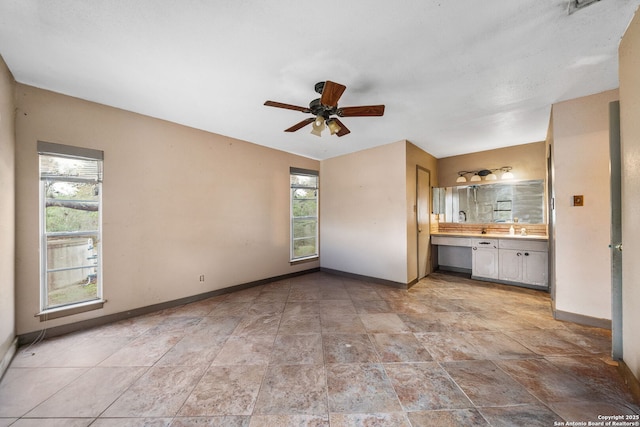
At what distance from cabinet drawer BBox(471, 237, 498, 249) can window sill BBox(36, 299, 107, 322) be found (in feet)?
20.5

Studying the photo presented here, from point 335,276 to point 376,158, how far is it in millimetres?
2748

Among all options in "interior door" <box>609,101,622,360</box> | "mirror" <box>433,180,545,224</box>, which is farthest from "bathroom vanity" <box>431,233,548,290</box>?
"interior door" <box>609,101,622,360</box>

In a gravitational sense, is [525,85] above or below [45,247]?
above

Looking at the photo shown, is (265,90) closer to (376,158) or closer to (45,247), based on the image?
(376,158)

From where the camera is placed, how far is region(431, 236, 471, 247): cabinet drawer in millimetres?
4852

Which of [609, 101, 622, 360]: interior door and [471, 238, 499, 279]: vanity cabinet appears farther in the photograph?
[471, 238, 499, 279]: vanity cabinet

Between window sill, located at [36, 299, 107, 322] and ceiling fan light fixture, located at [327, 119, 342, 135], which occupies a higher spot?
ceiling fan light fixture, located at [327, 119, 342, 135]

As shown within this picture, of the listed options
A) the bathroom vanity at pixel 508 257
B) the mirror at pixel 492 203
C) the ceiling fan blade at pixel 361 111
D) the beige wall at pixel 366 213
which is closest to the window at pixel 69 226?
the ceiling fan blade at pixel 361 111

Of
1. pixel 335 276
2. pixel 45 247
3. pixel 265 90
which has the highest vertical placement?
pixel 265 90

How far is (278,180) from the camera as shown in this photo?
4938 mm

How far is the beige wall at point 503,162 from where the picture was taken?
4570mm

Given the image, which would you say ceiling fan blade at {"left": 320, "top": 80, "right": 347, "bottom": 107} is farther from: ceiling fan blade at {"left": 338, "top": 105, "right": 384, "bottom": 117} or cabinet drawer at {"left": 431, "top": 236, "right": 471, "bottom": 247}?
cabinet drawer at {"left": 431, "top": 236, "right": 471, "bottom": 247}

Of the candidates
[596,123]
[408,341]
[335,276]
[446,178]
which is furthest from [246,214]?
[596,123]

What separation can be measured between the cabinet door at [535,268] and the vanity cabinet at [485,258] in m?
0.42
